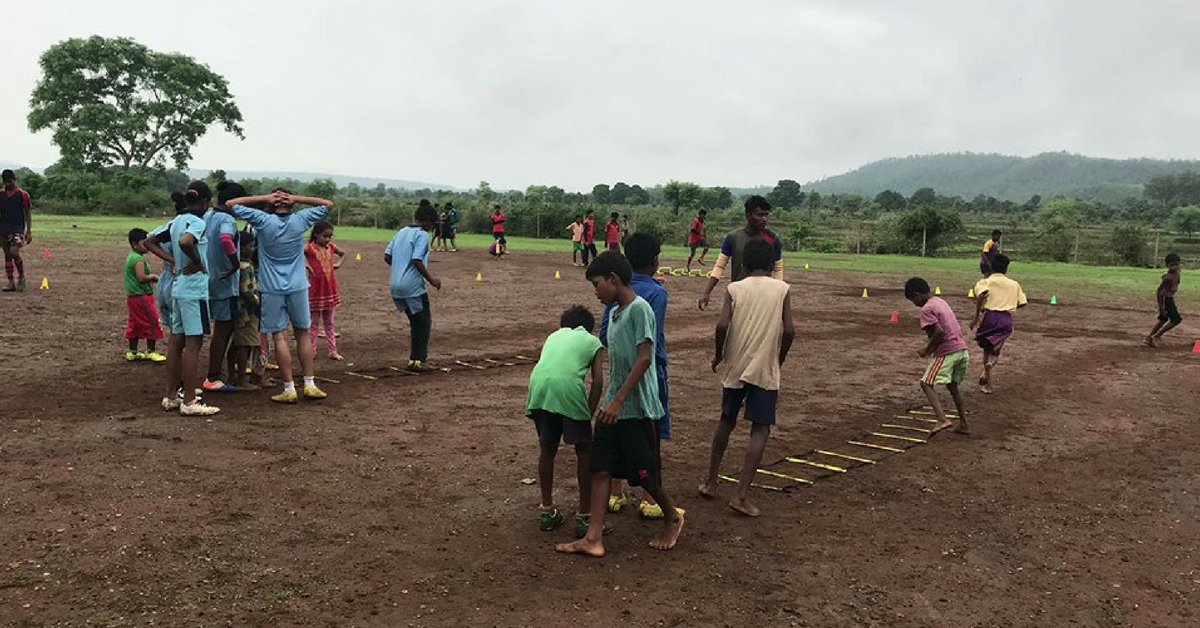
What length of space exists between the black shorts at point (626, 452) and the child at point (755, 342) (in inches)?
42.1

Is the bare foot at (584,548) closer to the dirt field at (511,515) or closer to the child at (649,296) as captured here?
the dirt field at (511,515)

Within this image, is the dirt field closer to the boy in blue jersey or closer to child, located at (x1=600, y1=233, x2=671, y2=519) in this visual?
child, located at (x1=600, y1=233, x2=671, y2=519)

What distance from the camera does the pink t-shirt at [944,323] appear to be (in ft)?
26.4

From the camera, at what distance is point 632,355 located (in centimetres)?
508

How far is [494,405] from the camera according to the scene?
855 cm

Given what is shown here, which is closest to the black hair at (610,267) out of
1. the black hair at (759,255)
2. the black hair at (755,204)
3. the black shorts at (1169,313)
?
the black hair at (759,255)

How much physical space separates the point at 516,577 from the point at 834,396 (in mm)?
5949

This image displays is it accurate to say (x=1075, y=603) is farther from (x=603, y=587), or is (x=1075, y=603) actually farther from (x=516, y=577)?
(x=516, y=577)

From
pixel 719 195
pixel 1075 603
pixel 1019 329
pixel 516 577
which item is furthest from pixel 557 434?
pixel 719 195

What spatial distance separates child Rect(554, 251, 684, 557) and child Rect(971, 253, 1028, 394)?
258 inches

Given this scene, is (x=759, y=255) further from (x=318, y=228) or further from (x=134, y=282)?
(x=134, y=282)

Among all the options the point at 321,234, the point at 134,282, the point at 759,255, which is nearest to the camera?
the point at 759,255

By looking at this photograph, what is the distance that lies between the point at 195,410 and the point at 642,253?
442cm

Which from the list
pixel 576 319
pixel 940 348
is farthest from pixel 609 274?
pixel 940 348
